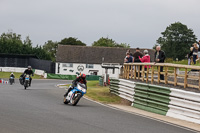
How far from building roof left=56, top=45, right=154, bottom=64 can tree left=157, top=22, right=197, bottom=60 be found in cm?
1284

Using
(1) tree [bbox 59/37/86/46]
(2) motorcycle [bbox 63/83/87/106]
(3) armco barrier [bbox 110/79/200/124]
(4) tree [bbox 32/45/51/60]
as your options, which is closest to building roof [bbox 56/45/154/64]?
(4) tree [bbox 32/45/51/60]

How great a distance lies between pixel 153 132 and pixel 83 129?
5.75 feet

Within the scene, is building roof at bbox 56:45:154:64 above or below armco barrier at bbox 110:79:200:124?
above

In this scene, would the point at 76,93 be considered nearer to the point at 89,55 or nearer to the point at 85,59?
the point at 85,59

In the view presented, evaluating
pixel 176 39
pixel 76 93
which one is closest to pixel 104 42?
pixel 176 39

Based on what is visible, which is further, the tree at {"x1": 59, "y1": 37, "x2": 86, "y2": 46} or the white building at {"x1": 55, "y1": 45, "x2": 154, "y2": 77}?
the tree at {"x1": 59, "y1": 37, "x2": 86, "y2": 46}

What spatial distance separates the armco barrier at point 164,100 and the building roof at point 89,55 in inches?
3050

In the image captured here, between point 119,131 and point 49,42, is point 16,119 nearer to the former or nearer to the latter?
point 119,131

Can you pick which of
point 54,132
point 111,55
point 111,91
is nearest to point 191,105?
point 54,132

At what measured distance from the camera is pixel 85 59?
326 ft

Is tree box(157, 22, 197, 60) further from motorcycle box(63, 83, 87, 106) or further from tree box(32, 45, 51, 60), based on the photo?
motorcycle box(63, 83, 87, 106)

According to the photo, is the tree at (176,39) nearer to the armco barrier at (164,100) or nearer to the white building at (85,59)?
the white building at (85,59)

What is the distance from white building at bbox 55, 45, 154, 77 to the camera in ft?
321

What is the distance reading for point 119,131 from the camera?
33.6 ft
